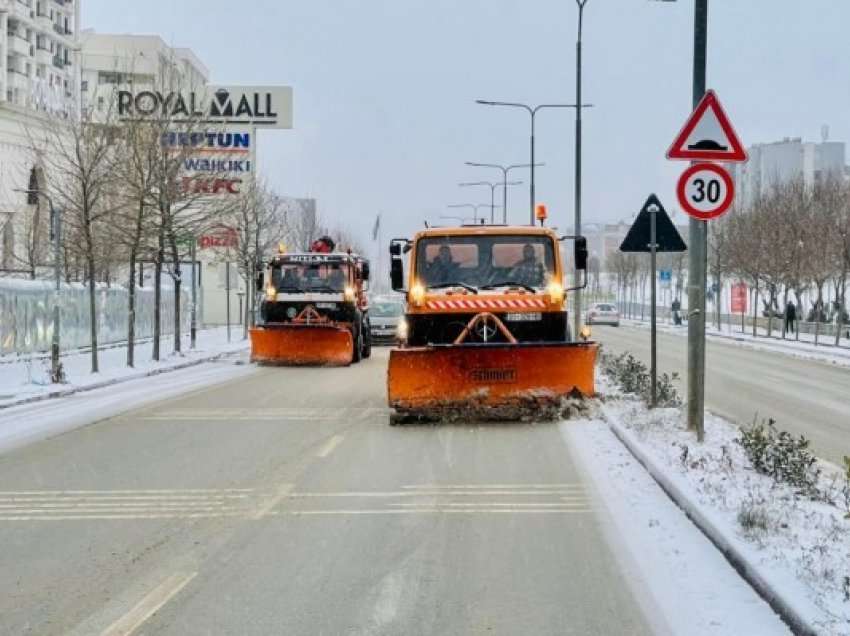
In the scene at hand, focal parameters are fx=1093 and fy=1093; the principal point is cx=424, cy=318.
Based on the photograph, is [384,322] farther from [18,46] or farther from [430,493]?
[18,46]

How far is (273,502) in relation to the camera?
8867mm

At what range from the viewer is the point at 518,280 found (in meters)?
15.8

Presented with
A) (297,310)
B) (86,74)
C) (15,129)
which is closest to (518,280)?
(297,310)

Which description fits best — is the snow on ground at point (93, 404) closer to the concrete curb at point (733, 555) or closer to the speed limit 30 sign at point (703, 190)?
the concrete curb at point (733, 555)

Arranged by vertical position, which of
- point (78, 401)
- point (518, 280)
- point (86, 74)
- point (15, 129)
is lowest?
point (78, 401)

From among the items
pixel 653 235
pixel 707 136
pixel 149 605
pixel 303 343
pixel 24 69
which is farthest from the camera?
pixel 24 69

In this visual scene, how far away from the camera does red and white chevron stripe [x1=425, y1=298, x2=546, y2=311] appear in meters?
15.3

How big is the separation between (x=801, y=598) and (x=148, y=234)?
24.1 metres

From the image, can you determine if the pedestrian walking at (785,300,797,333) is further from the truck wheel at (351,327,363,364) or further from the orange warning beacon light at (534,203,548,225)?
the orange warning beacon light at (534,203,548,225)

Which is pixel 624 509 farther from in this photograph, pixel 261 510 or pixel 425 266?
pixel 425 266

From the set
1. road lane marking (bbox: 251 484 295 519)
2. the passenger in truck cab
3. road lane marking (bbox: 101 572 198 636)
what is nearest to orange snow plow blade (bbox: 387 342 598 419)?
the passenger in truck cab

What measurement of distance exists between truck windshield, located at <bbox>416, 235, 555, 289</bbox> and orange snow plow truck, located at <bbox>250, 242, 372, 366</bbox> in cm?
1093

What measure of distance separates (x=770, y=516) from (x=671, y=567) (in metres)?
1.07

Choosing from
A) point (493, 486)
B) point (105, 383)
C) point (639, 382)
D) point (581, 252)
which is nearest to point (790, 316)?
point (639, 382)
